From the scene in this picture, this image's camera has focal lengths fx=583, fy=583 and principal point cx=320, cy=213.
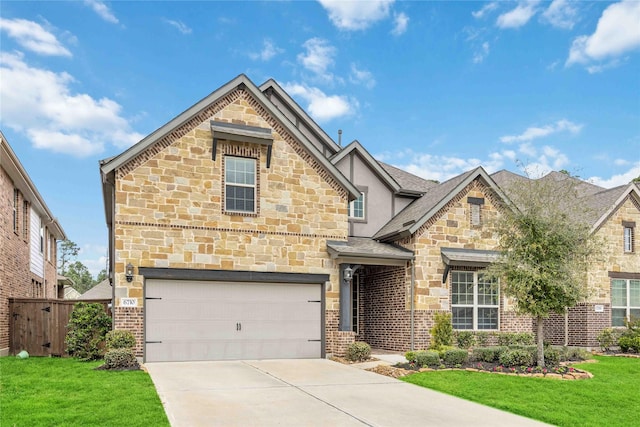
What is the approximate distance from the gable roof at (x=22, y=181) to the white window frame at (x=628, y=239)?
72.8 feet

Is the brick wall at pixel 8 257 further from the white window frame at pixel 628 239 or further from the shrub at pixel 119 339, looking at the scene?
the white window frame at pixel 628 239

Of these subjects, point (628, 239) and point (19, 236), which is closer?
point (19, 236)

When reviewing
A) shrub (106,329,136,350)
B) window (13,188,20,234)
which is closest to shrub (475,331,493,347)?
shrub (106,329,136,350)

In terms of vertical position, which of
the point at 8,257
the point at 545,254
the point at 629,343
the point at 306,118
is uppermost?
the point at 306,118

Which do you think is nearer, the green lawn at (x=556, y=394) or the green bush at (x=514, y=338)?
the green lawn at (x=556, y=394)

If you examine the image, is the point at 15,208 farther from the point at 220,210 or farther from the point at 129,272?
the point at 220,210

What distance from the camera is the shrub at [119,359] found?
14.0 meters

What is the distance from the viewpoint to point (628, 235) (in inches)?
911

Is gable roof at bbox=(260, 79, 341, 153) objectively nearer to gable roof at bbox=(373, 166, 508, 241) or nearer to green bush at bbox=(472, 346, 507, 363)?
gable roof at bbox=(373, 166, 508, 241)

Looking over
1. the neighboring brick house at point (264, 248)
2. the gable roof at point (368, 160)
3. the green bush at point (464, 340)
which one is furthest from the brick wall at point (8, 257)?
the green bush at point (464, 340)

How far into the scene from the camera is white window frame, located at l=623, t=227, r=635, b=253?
23.0 m

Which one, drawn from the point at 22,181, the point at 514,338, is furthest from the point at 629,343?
the point at 22,181

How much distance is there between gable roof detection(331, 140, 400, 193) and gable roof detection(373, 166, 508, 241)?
1.15 meters

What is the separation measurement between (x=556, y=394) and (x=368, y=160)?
38.1 ft
